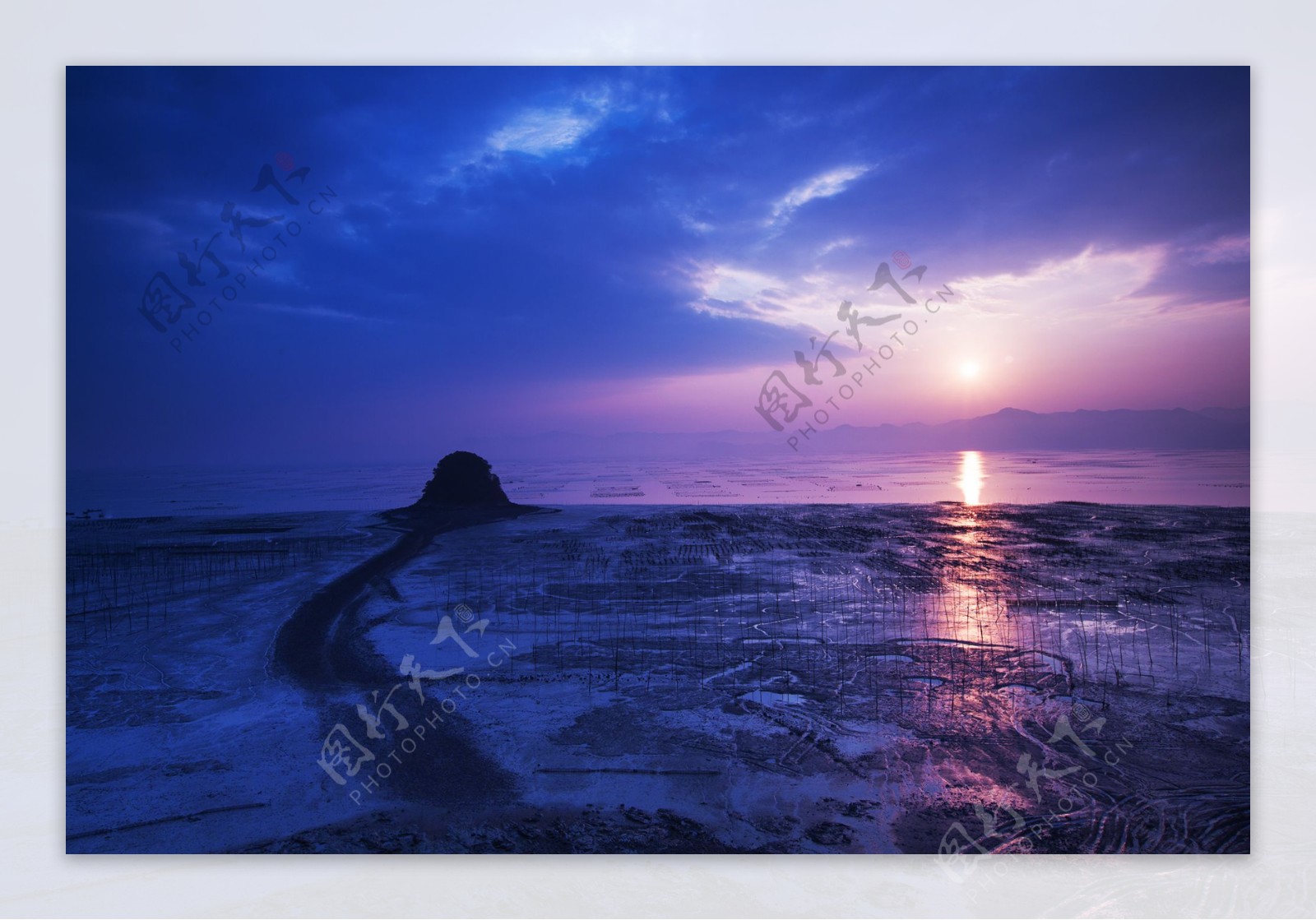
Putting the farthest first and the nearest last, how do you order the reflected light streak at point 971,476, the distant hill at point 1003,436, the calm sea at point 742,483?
the reflected light streak at point 971,476 → the distant hill at point 1003,436 → the calm sea at point 742,483

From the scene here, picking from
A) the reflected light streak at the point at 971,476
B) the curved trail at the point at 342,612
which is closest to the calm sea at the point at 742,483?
the reflected light streak at the point at 971,476

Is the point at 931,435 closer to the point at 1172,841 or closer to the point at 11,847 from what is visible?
the point at 1172,841

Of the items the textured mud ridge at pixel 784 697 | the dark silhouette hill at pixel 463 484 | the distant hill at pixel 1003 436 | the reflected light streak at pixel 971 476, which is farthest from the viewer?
the dark silhouette hill at pixel 463 484

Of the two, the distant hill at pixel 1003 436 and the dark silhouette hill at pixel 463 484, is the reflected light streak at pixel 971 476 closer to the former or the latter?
the distant hill at pixel 1003 436

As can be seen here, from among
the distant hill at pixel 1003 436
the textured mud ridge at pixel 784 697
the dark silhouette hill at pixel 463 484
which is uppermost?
the distant hill at pixel 1003 436

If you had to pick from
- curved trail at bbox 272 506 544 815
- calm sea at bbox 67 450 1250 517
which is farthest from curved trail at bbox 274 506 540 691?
calm sea at bbox 67 450 1250 517

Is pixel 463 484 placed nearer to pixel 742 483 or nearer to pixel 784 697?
pixel 742 483

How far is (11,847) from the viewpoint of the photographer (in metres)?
2.42

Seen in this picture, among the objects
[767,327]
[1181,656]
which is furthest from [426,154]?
[1181,656]

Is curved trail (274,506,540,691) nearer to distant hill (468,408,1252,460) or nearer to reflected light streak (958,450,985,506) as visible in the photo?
distant hill (468,408,1252,460)

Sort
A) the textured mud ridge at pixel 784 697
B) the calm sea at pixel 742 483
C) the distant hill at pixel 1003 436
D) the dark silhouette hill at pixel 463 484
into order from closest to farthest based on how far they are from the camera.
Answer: the textured mud ridge at pixel 784 697, the calm sea at pixel 742 483, the distant hill at pixel 1003 436, the dark silhouette hill at pixel 463 484

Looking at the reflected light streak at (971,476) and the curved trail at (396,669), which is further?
the reflected light streak at (971,476)

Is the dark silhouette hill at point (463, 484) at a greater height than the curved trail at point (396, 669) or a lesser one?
greater

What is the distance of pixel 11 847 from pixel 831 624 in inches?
135
